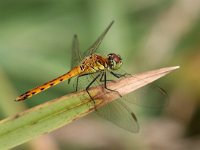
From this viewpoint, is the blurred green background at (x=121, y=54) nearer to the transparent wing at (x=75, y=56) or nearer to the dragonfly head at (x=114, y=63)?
the transparent wing at (x=75, y=56)

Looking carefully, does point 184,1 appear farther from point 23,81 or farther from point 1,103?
point 1,103

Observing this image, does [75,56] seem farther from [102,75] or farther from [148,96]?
[148,96]

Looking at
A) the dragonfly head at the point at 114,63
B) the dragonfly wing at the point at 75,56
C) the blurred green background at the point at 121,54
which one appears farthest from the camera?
the blurred green background at the point at 121,54

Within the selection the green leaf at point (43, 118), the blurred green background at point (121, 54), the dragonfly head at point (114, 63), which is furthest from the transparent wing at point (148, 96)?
the green leaf at point (43, 118)

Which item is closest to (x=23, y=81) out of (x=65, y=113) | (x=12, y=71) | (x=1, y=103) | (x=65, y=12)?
(x=12, y=71)

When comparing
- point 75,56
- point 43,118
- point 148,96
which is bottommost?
point 148,96

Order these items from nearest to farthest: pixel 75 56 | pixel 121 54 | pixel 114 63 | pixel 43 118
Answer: pixel 43 118, pixel 114 63, pixel 75 56, pixel 121 54

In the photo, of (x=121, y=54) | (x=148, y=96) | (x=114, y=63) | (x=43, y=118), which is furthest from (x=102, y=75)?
(x=43, y=118)
